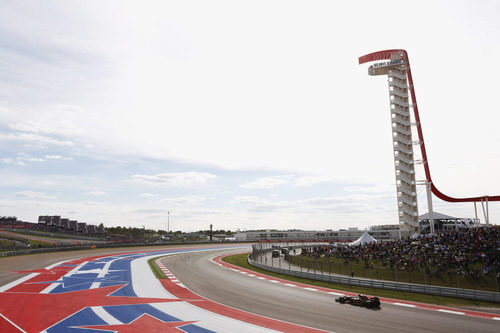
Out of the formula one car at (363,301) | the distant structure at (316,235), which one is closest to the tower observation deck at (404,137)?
the formula one car at (363,301)

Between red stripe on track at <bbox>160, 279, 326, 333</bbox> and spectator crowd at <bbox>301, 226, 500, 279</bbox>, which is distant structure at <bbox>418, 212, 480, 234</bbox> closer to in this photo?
spectator crowd at <bbox>301, 226, 500, 279</bbox>

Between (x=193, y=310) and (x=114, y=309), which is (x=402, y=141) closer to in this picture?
(x=193, y=310)

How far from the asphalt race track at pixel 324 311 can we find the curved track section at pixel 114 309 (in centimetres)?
111

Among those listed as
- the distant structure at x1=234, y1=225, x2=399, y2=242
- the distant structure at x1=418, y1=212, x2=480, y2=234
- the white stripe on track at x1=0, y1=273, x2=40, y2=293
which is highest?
the distant structure at x1=418, y1=212, x2=480, y2=234

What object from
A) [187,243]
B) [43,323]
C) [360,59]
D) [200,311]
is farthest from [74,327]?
[187,243]

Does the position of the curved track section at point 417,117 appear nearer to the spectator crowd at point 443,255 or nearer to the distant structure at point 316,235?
the spectator crowd at point 443,255

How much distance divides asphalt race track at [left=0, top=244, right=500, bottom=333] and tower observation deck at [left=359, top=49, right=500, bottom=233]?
30.2 metres

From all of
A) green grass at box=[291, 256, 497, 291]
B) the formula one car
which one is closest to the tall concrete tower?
green grass at box=[291, 256, 497, 291]

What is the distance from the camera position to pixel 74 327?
552 inches

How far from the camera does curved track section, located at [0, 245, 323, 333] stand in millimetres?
14047

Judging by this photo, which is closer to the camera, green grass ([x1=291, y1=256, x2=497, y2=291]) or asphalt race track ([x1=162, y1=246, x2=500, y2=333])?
asphalt race track ([x1=162, y1=246, x2=500, y2=333])

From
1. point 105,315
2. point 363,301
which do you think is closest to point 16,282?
point 105,315

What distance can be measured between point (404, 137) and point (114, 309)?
45476 millimetres

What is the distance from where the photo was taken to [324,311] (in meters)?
16.4
